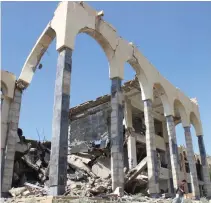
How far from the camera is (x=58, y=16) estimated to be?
1276 cm

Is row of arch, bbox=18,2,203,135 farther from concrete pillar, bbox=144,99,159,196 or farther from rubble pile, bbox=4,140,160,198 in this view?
rubble pile, bbox=4,140,160,198

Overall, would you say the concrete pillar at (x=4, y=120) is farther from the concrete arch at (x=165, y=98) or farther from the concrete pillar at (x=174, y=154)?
the concrete pillar at (x=174, y=154)

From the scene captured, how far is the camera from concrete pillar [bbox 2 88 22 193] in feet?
43.7

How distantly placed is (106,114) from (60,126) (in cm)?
1226

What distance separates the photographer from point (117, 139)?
1298cm

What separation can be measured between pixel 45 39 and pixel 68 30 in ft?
10.3

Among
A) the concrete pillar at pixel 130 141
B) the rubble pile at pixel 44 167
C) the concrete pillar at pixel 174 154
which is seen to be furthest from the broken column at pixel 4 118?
the concrete pillar at pixel 174 154

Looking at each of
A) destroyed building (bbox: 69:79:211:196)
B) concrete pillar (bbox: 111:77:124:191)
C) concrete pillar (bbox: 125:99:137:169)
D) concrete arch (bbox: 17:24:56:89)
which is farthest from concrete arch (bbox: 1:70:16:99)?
concrete pillar (bbox: 125:99:137:169)

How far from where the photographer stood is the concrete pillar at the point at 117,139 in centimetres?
1238

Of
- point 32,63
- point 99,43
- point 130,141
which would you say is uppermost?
point 99,43

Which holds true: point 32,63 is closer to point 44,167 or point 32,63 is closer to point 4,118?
point 4,118

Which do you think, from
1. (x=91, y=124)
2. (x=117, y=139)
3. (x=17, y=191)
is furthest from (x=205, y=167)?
(x=17, y=191)

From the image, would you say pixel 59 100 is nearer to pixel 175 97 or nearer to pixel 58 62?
pixel 58 62

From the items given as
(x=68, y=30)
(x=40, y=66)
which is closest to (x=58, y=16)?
(x=68, y=30)
